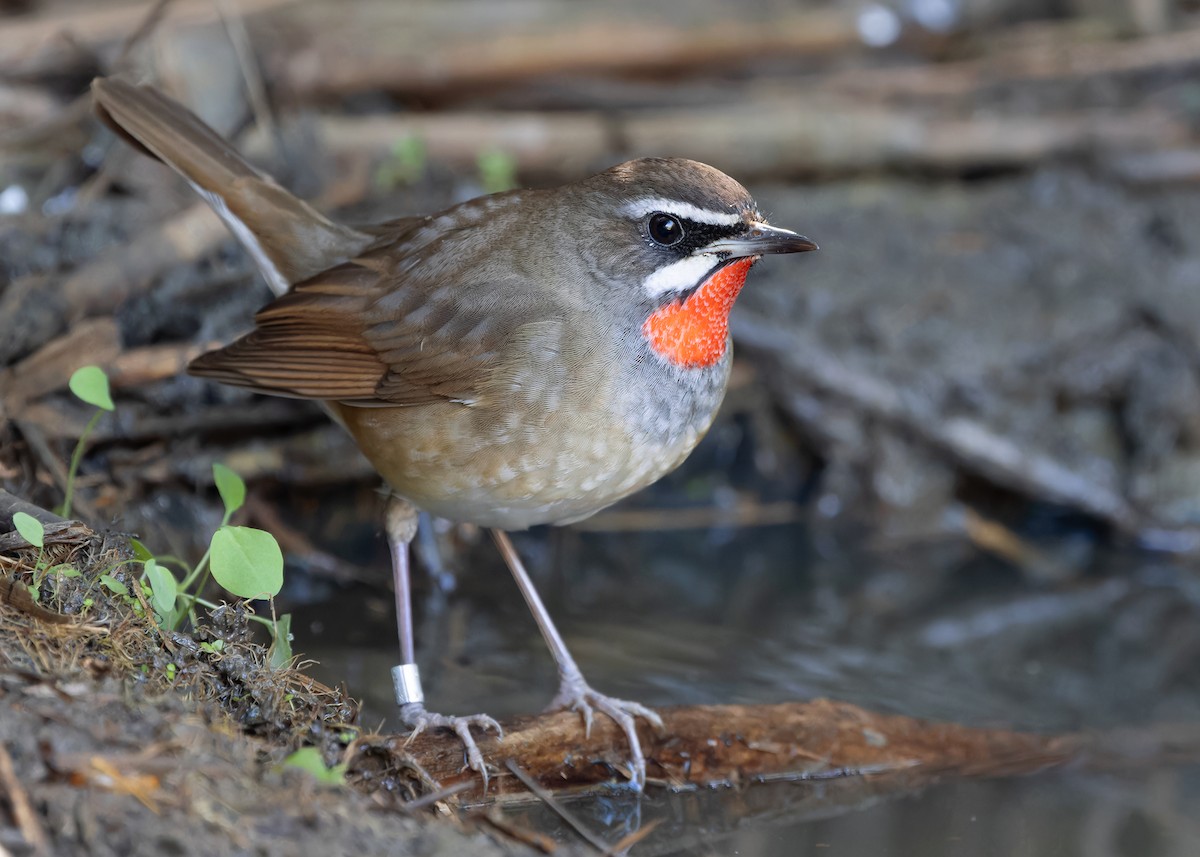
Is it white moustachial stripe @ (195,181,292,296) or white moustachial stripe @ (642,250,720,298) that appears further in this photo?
white moustachial stripe @ (195,181,292,296)

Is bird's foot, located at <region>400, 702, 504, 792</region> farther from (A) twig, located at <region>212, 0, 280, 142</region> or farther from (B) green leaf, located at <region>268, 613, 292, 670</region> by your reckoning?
(A) twig, located at <region>212, 0, 280, 142</region>

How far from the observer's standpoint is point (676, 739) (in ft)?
13.6

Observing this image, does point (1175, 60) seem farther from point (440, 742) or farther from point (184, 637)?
point (184, 637)

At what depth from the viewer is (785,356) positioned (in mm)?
6543

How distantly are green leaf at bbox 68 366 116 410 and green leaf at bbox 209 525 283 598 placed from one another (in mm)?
907

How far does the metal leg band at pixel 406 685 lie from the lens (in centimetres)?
418

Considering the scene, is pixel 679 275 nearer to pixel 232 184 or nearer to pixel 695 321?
pixel 695 321

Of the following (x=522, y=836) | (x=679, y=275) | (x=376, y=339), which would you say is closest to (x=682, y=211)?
(x=679, y=275)

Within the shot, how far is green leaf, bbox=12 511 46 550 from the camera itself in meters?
3.28

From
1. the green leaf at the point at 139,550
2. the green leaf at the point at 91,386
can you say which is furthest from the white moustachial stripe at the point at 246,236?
the green leaf at the point at 139,550

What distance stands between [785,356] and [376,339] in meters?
2.72

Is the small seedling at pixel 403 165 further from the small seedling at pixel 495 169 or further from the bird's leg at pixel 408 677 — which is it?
the bird's leg at pixel 408 677

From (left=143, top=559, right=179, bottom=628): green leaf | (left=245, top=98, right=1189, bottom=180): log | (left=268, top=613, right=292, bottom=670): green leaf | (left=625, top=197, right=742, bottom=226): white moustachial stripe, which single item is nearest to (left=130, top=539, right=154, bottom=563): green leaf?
(left=143, top=559, right=179, bottom=628): green leaf

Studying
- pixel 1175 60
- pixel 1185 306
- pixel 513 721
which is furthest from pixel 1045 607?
pixel 1175 60
